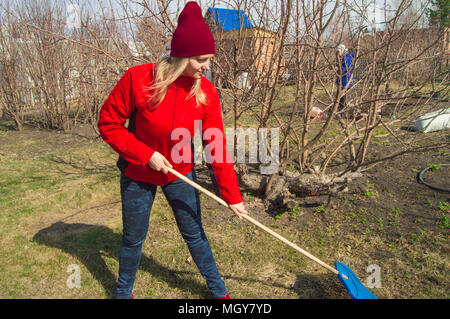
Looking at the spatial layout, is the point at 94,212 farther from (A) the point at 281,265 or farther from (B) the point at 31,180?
(A) the point at 281,265

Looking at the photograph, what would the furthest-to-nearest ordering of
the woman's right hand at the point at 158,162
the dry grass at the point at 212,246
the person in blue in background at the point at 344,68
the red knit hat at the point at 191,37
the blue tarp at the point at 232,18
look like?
the blue tarp at the point at 232,18, the person in blue in background at the point at 344,68, the dry grass at the point at 212,246, the woman's right hand at the point at 158,162, the red knit hat at the point at 191,37

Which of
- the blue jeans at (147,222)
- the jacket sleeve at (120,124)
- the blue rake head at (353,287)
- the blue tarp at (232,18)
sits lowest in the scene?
the blue rake head at (353,287)

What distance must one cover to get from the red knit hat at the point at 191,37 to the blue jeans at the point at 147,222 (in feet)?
2.50

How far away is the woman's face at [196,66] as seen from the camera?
1.82 meters

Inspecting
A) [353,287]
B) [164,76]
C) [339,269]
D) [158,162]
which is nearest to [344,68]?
Result: [339,269]

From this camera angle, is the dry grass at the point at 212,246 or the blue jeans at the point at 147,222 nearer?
the blue jeans at the point at 147,222

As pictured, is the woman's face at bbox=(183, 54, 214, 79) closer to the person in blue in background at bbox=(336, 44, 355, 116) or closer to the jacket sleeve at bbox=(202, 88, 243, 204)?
A: the jacket sleeve at bbox=(202, 88, 243, 204)

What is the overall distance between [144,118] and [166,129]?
0.45 feet

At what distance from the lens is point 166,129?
6.31 feet

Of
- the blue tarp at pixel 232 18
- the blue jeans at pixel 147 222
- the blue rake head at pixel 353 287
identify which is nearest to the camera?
the blue jeans at pixel 147 222

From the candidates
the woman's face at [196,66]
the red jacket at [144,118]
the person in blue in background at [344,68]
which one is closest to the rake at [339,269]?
the red jacket at [144,118]

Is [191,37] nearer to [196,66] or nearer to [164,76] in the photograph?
[196,66]

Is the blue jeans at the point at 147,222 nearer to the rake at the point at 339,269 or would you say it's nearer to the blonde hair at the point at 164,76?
the rake at the point at 339,269
